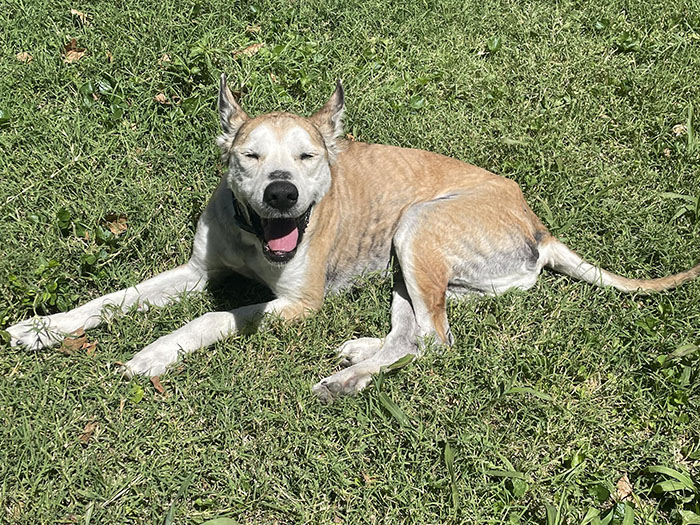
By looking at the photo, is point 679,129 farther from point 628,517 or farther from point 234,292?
point 234,292

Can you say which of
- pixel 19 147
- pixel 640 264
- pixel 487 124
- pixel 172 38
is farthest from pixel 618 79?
pixel 19 147

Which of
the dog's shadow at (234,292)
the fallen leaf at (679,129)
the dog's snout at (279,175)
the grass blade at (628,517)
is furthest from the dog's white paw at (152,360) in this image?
the fallen leaf at (679,129)

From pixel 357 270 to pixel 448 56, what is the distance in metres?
2.57

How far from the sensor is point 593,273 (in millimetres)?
4828

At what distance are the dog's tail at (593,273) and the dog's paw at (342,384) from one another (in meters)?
1.67

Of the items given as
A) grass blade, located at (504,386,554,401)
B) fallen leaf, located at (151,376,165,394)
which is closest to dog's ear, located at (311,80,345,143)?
fallen leaf, located at (151,376,165,394)

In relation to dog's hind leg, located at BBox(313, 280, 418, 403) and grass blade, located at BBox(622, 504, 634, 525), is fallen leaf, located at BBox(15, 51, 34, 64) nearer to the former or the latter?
dog's hind leg, located at BBox(313, 280, 418, 403)

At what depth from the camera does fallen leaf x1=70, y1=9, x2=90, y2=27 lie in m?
5.84

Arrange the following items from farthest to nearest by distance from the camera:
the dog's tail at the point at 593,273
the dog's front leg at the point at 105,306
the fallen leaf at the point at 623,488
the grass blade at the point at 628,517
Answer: the dog's tail at the point at 593,273, the dog's front leg at the point at 105,306, the fallen leaf at the point at 623,488, the grass blade at the point at 628,517

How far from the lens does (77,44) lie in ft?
18.7

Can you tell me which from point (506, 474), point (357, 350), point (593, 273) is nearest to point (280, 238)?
point (357, 350)

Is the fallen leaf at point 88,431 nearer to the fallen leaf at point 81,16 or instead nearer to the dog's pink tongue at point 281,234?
the dog's pink tongue at point 281,234

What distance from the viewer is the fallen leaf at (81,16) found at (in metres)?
5.84

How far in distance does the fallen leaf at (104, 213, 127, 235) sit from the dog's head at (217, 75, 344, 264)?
959 millimetres
